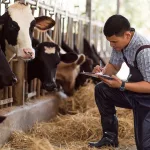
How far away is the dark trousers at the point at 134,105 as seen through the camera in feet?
13.8

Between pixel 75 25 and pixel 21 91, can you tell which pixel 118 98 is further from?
pixel 75 25

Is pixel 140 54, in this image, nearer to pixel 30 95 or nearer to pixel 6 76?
pixel 6 76

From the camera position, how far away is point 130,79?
441 centimetres

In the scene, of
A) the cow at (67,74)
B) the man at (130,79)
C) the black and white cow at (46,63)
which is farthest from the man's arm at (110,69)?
the cow at (67,74)

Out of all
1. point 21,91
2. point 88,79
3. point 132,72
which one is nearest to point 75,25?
point 88,79

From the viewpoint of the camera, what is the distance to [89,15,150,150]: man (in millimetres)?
4031

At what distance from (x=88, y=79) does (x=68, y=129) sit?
9.50 ft

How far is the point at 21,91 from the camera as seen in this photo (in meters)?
5.75

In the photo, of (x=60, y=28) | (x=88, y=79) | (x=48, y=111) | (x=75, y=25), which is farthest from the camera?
(x=75, y=25)

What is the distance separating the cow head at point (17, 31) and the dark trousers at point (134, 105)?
958 mm

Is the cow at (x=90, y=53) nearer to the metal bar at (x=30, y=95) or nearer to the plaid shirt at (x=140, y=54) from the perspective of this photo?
the metal bar at (x=30, y=95)

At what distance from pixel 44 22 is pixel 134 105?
2.01 meters

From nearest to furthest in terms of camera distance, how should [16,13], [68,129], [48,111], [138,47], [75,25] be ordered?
1. [138,47]
2. [16,13]
3. [68,129]
4. [48,111]
5. [75,25]

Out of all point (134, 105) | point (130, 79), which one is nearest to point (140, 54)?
point (130, 79)
